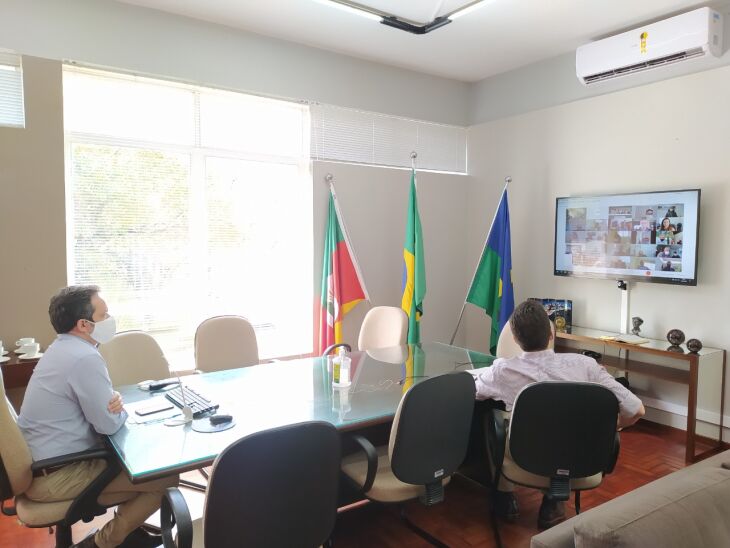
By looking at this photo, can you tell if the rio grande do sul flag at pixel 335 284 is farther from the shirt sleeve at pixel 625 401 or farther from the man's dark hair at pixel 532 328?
the shirt sleeve at pixel 625 401

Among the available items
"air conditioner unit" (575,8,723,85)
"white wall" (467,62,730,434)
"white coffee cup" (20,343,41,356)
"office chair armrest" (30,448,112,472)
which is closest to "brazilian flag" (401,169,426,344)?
"white wall" (467,62,730,434)

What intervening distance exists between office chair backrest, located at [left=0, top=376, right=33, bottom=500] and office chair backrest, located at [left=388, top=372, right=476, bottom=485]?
1382 millimetres

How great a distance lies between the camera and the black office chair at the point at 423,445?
2.08 meters

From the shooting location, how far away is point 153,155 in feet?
13.0

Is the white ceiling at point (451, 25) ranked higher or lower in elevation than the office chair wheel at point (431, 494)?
higher

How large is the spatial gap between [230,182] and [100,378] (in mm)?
2568

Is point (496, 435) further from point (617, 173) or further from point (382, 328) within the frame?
point (617, 173)

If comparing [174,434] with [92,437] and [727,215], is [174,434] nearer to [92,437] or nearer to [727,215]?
[92,437]

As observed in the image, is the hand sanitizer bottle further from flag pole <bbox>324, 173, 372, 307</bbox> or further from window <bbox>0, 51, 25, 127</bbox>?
window <bbox>0, 51, 25, 127</bbox>

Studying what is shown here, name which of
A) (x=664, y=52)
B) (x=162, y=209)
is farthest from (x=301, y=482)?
(x=664, y=52)

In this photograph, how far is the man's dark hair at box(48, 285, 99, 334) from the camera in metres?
2.13

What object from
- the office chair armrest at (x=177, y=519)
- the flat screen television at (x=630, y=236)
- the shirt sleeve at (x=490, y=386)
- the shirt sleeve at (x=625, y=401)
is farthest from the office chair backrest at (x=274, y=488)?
the flat screen television at (x=630, y=236)

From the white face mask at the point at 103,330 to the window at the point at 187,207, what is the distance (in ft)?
5.70

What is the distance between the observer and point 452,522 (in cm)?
272
